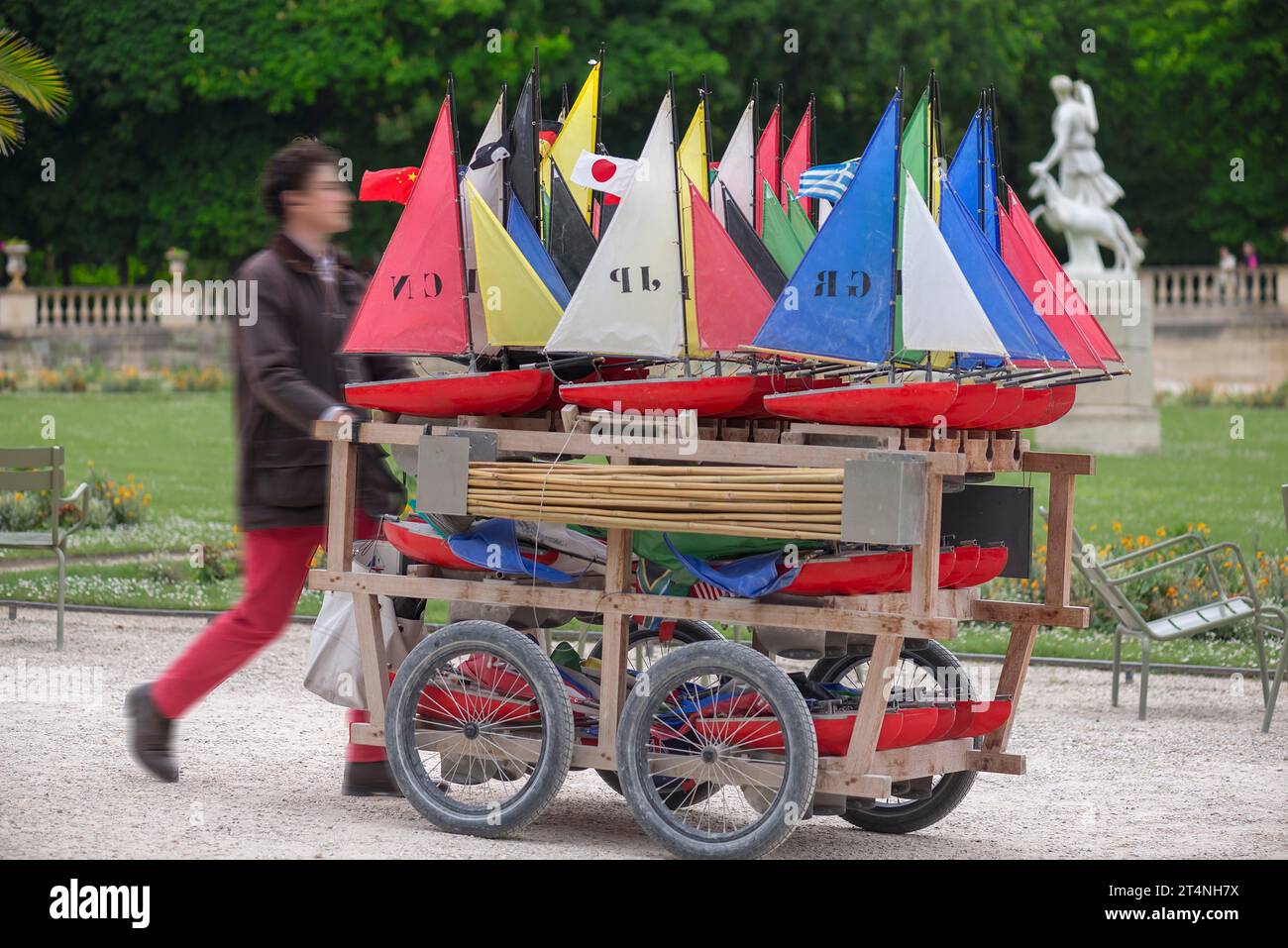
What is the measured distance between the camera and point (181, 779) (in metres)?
7.04

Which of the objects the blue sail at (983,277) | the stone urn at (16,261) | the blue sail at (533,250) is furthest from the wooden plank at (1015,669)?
the stone urn at (16,261)

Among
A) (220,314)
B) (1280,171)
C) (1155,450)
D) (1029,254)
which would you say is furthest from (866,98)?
→ (1029,254)

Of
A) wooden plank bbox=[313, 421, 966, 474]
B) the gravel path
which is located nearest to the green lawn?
the gravel path

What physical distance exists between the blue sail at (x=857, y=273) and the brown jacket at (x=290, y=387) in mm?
1722

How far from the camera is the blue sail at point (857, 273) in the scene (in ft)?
18.4

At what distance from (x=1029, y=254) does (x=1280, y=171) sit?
1698 inches

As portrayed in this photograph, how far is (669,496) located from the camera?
19.1 feet

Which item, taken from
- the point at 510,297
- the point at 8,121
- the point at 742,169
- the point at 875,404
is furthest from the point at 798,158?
the point at 8,121

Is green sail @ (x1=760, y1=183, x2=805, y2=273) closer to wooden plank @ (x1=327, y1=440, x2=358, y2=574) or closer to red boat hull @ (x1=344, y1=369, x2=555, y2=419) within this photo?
red boat hull @ (x1=344, y1=369, x2=555, y2=419)

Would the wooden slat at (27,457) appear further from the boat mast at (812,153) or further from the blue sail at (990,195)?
the blue sail at (990,195)

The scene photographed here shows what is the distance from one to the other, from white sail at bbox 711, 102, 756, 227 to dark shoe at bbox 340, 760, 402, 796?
228 cm

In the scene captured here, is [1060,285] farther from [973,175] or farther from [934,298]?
[934,298]

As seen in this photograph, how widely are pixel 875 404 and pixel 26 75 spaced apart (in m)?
10.8

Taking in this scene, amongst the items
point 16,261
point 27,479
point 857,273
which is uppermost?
point 16,261
